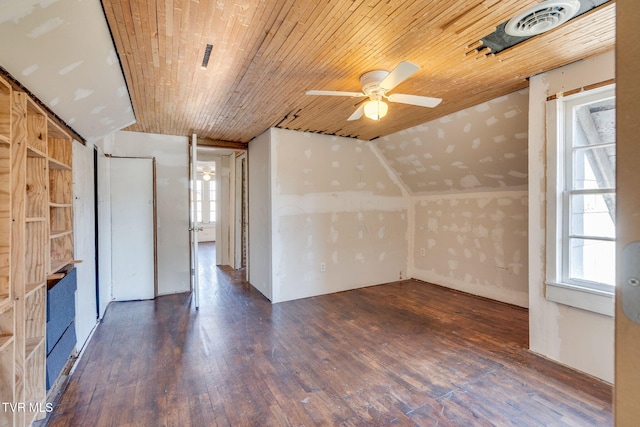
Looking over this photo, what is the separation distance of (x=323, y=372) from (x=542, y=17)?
277 centimetres

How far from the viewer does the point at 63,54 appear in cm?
178

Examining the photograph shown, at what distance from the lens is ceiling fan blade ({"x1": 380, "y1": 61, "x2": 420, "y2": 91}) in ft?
6.23

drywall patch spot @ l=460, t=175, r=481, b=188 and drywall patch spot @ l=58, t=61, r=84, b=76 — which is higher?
drywall patch spot @ l=58, t=61, r=84, b=76

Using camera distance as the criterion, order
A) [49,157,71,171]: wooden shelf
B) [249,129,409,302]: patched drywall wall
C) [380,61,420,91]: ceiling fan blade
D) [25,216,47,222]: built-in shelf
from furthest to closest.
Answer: [249,129,409,302]: patched drywall wall < [49,157,71,171]: wooden shelf < [380,61,420,91]: ceiling fan blade < [25,216,47,222]: built-in shelf

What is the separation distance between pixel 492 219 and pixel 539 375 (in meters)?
2.27

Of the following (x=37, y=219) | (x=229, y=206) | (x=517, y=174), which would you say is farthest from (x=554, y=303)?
(x=229, y=206)

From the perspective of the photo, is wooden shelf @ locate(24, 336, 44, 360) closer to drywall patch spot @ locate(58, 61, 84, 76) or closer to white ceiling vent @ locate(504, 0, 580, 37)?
drywall patch spot @ locate(58, 61, 84, 76)

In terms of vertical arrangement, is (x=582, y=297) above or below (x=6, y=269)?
below

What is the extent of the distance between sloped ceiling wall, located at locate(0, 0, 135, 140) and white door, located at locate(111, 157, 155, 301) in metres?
1.55

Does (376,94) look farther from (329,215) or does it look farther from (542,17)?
(329,215)

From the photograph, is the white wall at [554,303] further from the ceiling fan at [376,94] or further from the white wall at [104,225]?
the white wall at [104,225]

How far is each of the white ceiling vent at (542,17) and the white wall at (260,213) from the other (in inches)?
115

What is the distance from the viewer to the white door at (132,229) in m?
4.14

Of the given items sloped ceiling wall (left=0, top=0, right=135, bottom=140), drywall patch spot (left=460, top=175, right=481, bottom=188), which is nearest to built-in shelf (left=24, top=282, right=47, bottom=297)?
sloped ceiling wall (left=0, top=0, right=135, bottom=140)
